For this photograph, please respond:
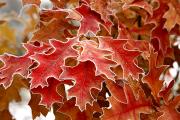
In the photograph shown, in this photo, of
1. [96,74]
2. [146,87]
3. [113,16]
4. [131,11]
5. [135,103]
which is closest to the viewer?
[96,74]

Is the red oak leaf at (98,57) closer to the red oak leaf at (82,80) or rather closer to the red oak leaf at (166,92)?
the red oak leaf at (82,80)

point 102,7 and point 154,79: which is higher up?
point 102,7

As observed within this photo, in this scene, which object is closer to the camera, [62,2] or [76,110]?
[76,110]

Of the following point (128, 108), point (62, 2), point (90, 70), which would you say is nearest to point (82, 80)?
point (90, 70)

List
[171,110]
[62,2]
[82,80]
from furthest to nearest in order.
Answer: [62,2]
[171,110]
[82,80]

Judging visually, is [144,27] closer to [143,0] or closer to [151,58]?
[143,0]

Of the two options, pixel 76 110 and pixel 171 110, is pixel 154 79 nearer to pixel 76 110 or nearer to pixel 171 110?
pixel 171 110

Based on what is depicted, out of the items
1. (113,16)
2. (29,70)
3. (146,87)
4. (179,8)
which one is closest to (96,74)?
(29,70)
